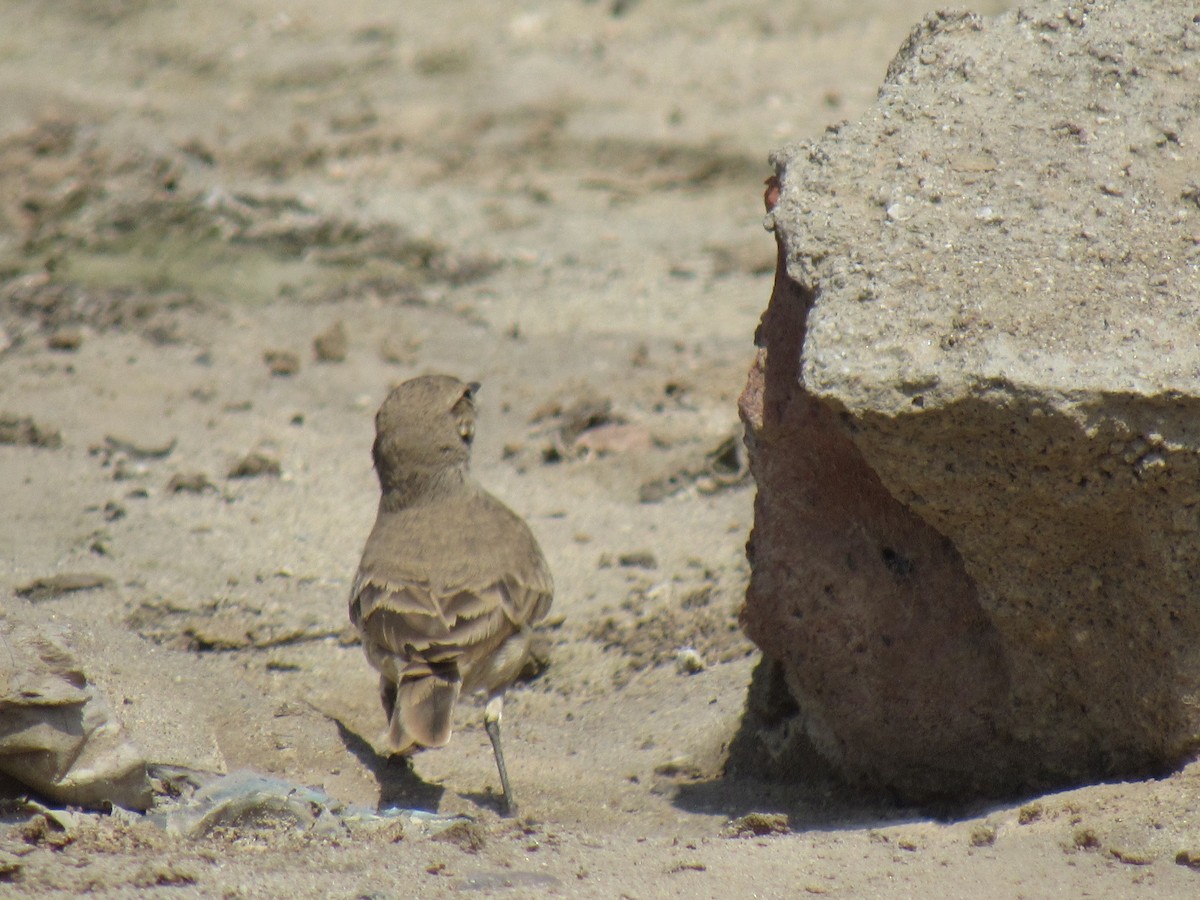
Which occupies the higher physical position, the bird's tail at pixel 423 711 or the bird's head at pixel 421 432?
the bird's head at pixel 421 432

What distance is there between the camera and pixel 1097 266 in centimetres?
351

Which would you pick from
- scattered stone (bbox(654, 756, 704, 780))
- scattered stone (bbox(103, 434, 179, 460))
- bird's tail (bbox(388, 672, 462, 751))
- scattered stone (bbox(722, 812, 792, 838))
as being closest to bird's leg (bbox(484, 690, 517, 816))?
bird's tail (bbox(388, 672, 462, 751))

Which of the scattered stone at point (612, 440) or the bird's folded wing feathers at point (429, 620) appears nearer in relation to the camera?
the bird's folded wing feathers at point (429, 620)

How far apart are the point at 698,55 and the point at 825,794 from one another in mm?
7668

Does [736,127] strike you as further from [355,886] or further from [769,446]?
[355,886]

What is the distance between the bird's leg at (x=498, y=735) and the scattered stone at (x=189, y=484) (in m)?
2.01

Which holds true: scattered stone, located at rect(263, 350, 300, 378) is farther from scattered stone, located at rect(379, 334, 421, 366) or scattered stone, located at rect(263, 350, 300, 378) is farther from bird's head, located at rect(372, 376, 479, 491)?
bird's head, located at rect(372, 376, 479, 491)

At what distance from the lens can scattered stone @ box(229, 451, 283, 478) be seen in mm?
6461

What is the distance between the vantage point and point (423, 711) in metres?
4.46

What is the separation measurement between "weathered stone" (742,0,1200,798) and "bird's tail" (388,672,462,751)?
3.19ft

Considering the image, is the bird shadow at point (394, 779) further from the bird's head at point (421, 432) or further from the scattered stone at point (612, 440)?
the scattered stone at point (612, 440)

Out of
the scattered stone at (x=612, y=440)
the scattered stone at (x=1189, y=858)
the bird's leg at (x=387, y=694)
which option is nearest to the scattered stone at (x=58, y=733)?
the bird's leg at (x=387, y=694)

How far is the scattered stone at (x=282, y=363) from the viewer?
7.50 m

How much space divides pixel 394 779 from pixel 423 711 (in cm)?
25
